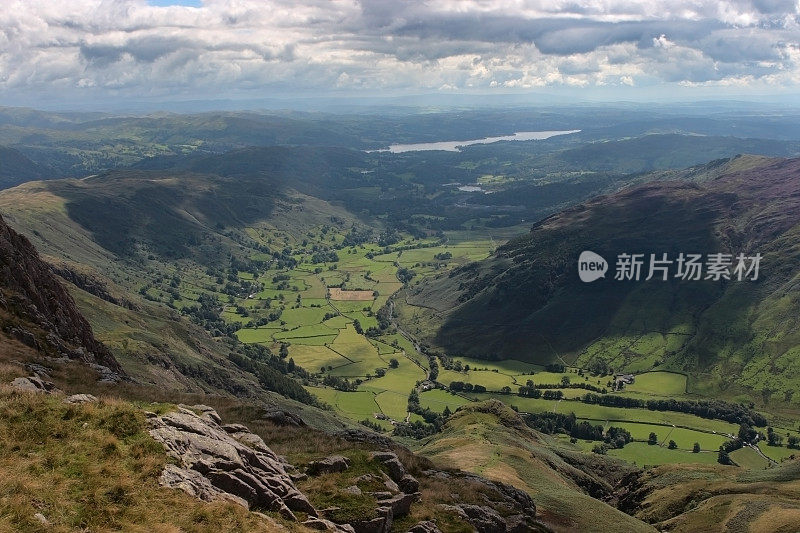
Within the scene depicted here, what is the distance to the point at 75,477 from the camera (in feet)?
106

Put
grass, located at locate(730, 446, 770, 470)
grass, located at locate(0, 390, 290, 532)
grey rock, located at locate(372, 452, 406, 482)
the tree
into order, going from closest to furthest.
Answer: grass, located at locate(0, 390, 290, 532), grey rock, located at locate(372, 452, 406, 482), grass, located at locate(730, 446, 770, 470), the tree

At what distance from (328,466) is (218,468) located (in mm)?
15793

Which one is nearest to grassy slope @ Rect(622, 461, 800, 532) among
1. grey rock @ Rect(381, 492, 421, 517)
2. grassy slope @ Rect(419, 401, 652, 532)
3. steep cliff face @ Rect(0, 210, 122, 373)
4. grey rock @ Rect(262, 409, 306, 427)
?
grassy slope @ Rect(419, 401, 652, 532)

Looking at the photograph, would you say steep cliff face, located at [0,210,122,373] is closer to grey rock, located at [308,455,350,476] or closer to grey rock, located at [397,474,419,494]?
grey rock, located at [308,455,350,476]

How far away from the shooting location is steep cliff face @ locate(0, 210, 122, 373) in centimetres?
7231

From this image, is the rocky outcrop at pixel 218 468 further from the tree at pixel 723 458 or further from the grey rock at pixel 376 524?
the tree at pixel 723 458

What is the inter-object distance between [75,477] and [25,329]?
162 ft

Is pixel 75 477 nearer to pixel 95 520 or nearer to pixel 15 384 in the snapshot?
pixel 95 520

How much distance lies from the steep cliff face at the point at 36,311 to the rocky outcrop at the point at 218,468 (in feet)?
130

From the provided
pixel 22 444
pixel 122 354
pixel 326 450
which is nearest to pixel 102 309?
pixel 122 354

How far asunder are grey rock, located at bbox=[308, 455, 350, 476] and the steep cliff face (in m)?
40.6

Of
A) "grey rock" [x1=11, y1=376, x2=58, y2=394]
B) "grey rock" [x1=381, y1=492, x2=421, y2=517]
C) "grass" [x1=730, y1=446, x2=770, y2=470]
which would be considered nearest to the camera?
"grey rock" [x1=11, y1=376, x2=58, y2=394]

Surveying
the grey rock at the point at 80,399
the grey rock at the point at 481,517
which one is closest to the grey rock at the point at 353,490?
the grey rock at the point at 481,517

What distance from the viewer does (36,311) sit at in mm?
80125
